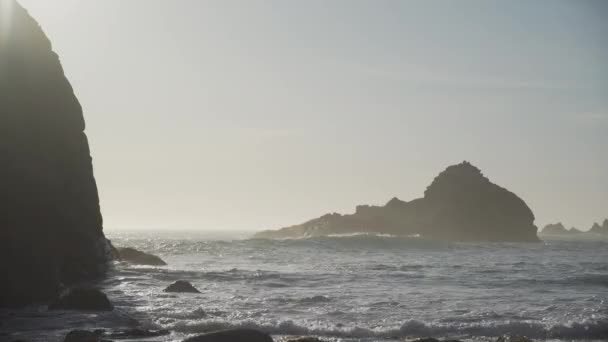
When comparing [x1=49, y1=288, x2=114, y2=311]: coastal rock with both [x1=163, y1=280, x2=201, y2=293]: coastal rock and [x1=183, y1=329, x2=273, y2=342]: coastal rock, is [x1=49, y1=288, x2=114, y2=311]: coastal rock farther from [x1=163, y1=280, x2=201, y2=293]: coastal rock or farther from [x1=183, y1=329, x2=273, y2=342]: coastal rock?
[x1=183, y1=329, x2=273, y2=342]: coastal rock

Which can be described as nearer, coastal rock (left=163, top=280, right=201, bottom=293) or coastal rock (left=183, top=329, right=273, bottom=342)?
coastal rock (left=183, top=329, right=273, bottom=342)

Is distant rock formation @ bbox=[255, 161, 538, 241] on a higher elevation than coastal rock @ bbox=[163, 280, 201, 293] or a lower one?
higher

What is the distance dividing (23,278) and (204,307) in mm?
7593

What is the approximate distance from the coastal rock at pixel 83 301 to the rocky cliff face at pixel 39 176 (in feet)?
8.27

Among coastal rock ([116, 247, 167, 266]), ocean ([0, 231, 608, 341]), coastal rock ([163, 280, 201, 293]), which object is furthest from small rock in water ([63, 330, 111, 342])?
coastal rock ([116, 247, 167, 266])

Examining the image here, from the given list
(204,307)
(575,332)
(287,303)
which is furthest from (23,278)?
(575,332)

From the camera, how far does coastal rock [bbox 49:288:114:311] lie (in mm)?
20891

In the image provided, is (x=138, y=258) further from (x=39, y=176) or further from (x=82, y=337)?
(x=82, y=337)

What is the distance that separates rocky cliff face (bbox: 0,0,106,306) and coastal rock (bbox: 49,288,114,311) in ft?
8.27

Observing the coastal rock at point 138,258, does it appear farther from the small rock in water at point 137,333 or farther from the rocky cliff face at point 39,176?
the small rock in water at point 137,333

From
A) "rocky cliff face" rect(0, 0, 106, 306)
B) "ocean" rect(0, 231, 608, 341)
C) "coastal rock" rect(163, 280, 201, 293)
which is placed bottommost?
"ocean" rect(0, 231, 608, 341)

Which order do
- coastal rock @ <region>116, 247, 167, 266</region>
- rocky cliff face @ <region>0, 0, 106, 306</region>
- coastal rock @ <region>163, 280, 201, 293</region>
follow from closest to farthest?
rocky cliff face @ <region>0, 0, 106, 306</region> → coastal rock @ <region>163, 280, 201, 293</region> → coastal rock @ <region>116, 247, 167, 266</region>

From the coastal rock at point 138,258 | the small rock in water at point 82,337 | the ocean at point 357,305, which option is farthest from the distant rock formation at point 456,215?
the small rock in water at point 82,337

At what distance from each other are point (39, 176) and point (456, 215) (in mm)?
110685
